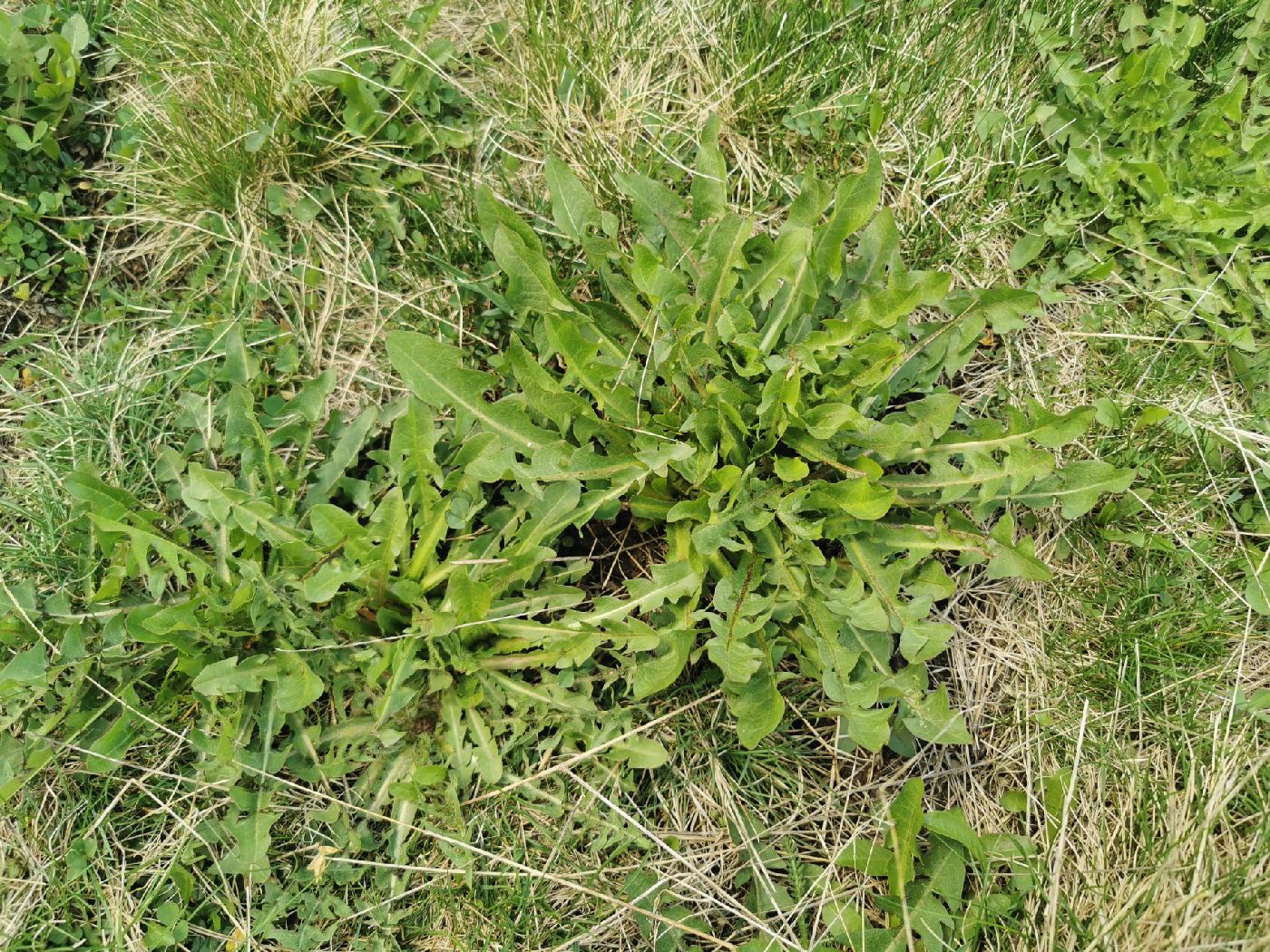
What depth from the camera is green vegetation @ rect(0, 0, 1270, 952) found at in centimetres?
226

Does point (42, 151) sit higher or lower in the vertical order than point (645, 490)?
higher

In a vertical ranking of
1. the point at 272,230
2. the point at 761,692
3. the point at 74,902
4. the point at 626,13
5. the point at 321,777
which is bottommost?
the point at 74,902

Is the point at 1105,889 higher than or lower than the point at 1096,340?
lower

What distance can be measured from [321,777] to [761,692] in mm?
1070

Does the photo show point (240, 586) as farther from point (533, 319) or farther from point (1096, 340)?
point (1096, 340)

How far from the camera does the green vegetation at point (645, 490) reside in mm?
2256

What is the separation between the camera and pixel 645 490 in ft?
7.98

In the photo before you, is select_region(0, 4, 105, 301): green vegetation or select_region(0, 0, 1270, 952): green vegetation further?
select_region(0, 4, 105, 301): green vegetation

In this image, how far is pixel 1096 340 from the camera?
2729mm

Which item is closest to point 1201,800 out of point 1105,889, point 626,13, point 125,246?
point 1105,889

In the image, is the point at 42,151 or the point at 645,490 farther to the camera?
the point at 42,151

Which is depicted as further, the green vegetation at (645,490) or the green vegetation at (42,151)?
the green vegetation at (42,151)

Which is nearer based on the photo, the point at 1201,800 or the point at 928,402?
the point at 1201,800

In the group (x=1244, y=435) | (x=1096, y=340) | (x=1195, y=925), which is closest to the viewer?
(x=1195, y=925)
